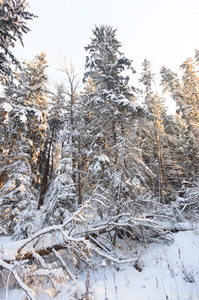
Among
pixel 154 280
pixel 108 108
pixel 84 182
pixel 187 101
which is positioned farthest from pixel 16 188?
pixel 187 101

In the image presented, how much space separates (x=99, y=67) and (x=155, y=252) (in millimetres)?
11490

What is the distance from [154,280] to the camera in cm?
416

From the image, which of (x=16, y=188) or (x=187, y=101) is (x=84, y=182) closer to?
(x=16, y=188)

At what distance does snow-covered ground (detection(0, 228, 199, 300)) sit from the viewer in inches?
136

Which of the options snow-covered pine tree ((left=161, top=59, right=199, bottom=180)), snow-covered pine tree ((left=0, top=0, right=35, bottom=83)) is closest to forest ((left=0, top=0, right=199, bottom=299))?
A: snow-covered pine tree ((left=0, top=0, right=35, bottom=83))

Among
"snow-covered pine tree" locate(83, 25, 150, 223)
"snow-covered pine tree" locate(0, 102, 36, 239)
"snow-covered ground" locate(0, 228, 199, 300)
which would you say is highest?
"snow-covered pine tree" locate(83, 25, 150, 223)

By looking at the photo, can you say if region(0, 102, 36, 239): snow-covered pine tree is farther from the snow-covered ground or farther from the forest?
the snow-covered ground

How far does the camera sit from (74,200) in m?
7.93

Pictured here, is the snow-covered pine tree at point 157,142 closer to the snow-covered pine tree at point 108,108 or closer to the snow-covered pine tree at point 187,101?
the snow-covered pine tree at point 187,101

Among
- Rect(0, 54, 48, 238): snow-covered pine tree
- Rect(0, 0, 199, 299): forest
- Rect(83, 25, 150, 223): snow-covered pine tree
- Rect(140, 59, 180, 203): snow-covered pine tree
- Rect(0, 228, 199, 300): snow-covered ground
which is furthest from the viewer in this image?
Rect(140, 59, 180, 203): snow-covered pine tree

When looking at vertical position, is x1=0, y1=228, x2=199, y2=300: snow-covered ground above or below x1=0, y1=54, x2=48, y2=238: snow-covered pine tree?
below

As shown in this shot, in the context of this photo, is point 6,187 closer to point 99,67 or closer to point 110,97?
point 110,97

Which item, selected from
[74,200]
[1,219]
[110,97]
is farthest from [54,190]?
[110,97]

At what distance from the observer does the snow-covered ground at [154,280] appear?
3461 millimetres
